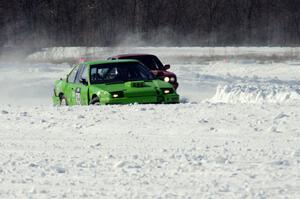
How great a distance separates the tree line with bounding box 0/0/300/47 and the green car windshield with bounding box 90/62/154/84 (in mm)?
47205

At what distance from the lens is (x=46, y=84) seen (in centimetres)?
3130

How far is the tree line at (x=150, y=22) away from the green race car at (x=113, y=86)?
154ft

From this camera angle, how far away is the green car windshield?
1561cm

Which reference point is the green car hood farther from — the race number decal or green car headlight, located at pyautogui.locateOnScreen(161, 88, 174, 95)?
the race number decal

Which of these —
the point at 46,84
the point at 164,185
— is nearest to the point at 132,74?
the point at 164,185

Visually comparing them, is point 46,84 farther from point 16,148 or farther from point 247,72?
point 16,148

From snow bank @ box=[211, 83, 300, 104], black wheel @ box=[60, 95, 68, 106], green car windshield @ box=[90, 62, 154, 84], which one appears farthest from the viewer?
snow bank @ box=[211, 83, 300, 104]

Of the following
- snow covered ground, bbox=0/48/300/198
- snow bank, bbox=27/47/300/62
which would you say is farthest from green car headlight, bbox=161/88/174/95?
snow bank, bbox=27/47/300/62

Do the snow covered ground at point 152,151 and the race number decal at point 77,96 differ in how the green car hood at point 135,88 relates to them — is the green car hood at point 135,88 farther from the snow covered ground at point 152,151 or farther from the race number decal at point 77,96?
the snow covered ground at point 152,151

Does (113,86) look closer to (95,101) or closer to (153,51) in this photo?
(95,101)

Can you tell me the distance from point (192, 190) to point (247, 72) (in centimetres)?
3151

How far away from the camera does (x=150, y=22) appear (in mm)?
67812

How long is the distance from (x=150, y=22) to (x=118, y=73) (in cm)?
5240

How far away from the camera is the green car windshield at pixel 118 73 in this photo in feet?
51.2
